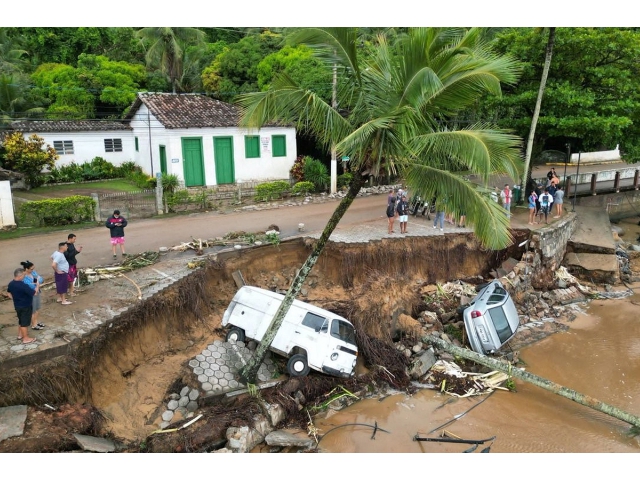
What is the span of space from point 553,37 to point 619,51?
308 cm

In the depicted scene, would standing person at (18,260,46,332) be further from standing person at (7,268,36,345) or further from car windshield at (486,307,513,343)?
car windshield at (486,307,513,343)

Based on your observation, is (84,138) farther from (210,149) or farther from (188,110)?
(210,149)

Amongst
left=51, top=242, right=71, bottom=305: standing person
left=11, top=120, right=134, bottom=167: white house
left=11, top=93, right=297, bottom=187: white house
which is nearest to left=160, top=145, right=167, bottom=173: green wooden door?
left=11, top=93, right=297, bottom=187: white house

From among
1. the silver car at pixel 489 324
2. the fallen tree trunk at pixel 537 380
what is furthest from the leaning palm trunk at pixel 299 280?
the silver car at pixel 489 324

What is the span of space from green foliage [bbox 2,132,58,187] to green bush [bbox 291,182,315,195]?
486 inches

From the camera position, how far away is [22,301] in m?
10.1

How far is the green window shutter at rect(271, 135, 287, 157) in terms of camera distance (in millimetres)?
26500

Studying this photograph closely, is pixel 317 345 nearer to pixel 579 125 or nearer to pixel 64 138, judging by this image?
pixel 579 125

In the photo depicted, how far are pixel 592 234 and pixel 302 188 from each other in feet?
43.4

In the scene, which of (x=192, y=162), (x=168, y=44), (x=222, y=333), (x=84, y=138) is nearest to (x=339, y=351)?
(x=222, y=333)

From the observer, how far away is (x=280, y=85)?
29.5 ft

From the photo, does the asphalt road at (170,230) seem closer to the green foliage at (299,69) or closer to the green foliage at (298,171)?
the green foliage at (298,171)

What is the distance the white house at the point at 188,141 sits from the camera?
24.4m

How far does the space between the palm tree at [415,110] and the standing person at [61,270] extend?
6.12 metres
